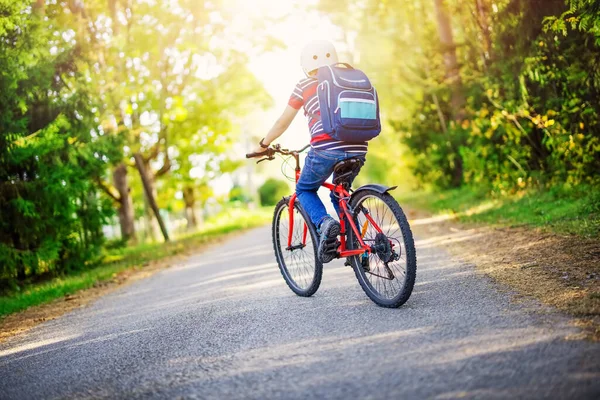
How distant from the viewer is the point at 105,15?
16.8 metres

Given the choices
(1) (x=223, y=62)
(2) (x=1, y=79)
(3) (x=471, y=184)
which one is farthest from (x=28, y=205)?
(1) (x=223, y=62)

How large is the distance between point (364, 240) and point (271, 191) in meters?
31.9

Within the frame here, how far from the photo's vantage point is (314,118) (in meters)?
5.06

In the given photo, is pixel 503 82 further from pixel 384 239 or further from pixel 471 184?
pixel 384 239

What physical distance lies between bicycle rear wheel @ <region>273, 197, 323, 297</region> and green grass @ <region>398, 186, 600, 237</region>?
2.91 metres

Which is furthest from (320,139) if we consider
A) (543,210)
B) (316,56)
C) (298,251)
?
(543,210)

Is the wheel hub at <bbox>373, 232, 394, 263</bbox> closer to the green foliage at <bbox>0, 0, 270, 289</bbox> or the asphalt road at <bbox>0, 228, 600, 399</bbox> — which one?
the asphalt road at <bbox>0, 228, 600, 399</bbox>

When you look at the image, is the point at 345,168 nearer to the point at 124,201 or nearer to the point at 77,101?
the point at 77,101

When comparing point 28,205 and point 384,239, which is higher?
point 28,205

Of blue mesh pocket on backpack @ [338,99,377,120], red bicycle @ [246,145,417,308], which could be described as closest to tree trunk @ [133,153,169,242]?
red bicycle @ [246,145,417,308]

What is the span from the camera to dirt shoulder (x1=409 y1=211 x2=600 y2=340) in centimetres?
411

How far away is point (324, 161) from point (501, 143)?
746 centimetres

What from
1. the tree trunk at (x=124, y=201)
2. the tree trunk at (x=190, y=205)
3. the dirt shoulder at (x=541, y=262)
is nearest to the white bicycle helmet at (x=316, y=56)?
the dirt shoulder at (x=541, y=262)

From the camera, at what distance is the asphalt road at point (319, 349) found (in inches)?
118
